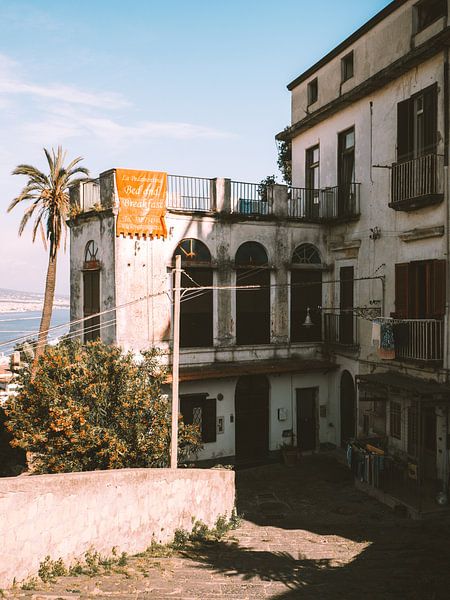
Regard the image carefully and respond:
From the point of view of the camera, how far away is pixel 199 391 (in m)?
20.6

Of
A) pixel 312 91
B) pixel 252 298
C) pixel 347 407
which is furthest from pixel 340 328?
pixel 312 91

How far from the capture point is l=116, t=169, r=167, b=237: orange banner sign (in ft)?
64.1

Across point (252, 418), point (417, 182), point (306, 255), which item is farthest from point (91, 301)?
point (417, 182)

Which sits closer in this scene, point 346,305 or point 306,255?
point 346,305

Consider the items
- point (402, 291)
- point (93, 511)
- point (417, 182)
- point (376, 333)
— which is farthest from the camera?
point (402, 291)

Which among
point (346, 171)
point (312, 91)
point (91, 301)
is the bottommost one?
point (91, 301)

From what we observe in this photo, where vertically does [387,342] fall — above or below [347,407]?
above

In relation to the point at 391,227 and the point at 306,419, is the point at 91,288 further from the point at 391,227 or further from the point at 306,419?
the point at 391,227

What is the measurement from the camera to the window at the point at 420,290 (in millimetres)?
16828

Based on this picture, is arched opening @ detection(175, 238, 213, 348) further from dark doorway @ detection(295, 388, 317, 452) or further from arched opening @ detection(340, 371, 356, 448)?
arched opening @ detection(340, 371, 356, 448)

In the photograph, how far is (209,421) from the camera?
68.7 ft

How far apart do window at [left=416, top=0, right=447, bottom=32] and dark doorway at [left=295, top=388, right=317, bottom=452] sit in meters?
14.1

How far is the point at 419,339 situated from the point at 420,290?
1758 mm

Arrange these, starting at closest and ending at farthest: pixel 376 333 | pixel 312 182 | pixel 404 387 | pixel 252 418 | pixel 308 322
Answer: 1. pixel 404 387
2. pixel 376 333
3. pixel 308 322
4. pixel 252 418
5. pixel 312 182
